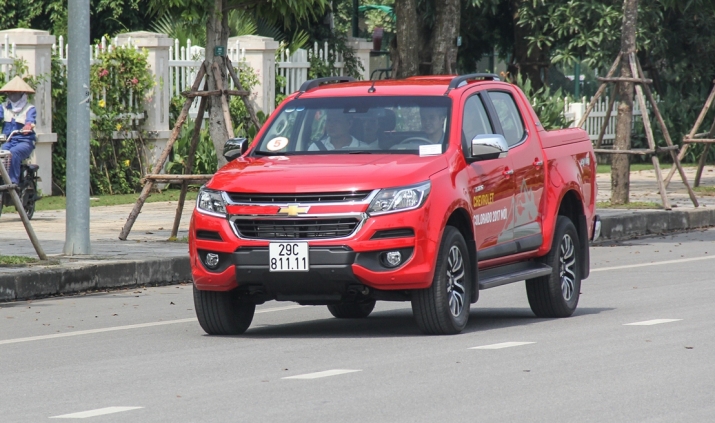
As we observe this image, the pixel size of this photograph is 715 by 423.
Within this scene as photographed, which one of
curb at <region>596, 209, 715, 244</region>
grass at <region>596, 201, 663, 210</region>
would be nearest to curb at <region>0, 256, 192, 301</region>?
curb at <region>596, 209, 715, 244</region>

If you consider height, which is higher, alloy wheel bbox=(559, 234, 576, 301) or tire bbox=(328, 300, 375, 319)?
alloy wheel bbox=(559, 234, 576, 301)

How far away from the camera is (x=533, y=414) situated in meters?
6.72

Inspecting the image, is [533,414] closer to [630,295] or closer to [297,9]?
[630,295]

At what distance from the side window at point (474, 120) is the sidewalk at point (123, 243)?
13.6ft

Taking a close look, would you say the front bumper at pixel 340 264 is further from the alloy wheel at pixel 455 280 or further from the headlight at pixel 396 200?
the alloy wheel at pixel 455 280

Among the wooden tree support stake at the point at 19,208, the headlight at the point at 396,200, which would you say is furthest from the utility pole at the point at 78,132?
the headlight at the point at 396,200

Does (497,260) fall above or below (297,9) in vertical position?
below

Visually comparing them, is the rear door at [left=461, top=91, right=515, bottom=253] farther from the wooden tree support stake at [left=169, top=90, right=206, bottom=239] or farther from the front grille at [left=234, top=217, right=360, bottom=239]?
the wooden tree support stake at [left=169, top=90, right=206, bottom=239]

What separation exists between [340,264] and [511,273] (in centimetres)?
183

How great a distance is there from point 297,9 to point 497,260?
6.39m

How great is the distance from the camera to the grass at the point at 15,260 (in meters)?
13.0

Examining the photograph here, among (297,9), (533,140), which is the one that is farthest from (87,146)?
(533,140)

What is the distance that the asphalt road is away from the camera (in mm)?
6898

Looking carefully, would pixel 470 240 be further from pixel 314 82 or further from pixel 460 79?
pixel 314 82
